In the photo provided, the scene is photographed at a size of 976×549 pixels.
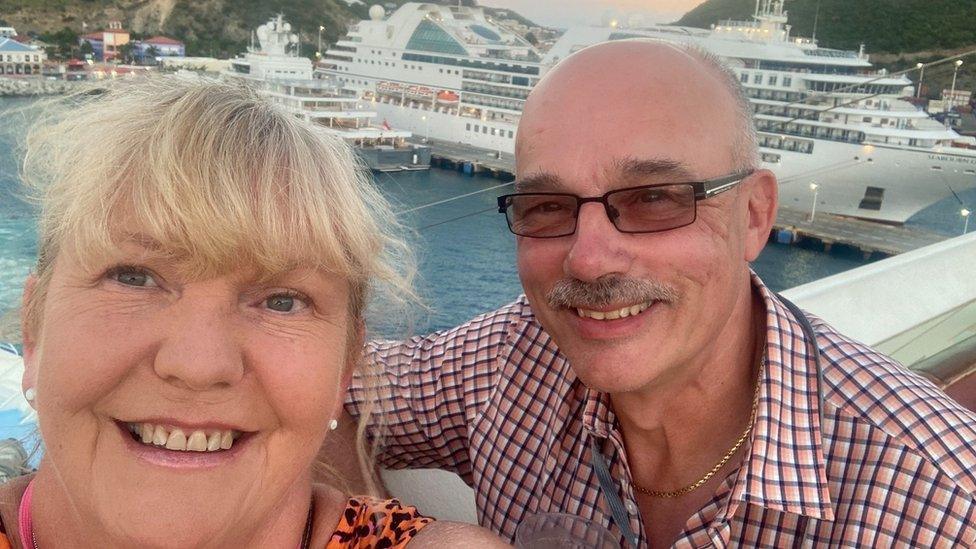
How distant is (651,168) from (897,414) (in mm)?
415

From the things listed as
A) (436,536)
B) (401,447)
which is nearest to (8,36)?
(401,447)

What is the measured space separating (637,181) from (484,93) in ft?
75.2

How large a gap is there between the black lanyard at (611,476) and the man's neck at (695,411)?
6 cm

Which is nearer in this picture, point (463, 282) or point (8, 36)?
point (8, 36)

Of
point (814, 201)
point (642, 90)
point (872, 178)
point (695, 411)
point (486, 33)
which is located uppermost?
point (486, 33)

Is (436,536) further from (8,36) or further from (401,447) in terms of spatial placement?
(8,36)

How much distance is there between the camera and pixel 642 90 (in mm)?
1038

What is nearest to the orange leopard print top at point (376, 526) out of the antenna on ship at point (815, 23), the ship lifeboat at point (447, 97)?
the antenna on ship at point (815, 23)

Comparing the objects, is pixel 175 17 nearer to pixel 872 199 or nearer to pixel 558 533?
pixel 558 533

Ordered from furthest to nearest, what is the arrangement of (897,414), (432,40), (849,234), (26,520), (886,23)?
(432,40), (886,23), (849,234), (897,414), (26,520)

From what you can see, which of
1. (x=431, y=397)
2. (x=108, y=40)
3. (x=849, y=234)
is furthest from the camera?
(x=849, y=234)

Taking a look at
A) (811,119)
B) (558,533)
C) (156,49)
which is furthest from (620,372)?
(811,119)

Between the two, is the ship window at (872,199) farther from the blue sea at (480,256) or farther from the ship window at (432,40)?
the ship window at (432,40)

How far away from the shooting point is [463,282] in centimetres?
1261
